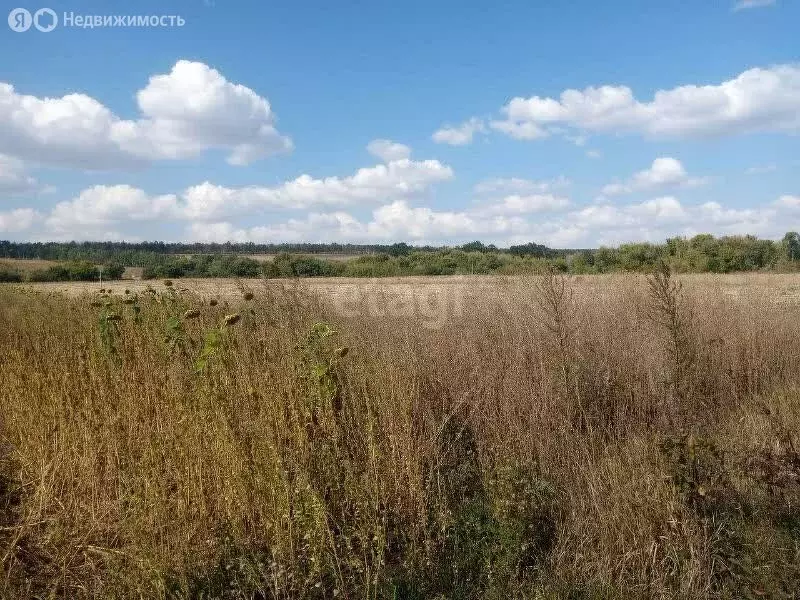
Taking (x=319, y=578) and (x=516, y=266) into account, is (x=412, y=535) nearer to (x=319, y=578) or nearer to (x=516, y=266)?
(x=319, y=578)

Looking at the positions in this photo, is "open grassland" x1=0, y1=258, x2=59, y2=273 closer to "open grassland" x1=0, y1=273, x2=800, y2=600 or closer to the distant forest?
the distant forest

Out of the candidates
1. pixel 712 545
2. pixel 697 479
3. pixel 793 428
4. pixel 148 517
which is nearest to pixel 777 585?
pixel 712 545

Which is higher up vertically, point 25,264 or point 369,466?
point 25,264

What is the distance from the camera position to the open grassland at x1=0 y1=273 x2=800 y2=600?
3.20 m

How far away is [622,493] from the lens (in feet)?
12.1

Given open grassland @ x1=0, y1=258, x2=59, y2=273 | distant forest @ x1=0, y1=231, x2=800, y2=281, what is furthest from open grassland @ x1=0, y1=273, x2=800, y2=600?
open grassland @ x1=0, y1=258, x2=59, y2=273

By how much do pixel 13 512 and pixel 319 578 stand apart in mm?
2327

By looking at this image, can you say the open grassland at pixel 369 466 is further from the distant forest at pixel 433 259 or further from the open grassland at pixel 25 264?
the open grassland at pixel 25 264

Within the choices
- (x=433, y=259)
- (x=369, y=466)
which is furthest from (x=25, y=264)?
(x=369, y=466)

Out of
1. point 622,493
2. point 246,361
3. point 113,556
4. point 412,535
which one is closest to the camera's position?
point 113,556

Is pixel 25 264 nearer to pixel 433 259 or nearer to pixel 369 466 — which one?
pixel 433 259

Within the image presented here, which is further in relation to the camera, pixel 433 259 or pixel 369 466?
pixel 433 259

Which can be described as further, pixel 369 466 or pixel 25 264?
pixel 25 264

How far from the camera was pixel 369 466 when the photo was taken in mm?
3768
